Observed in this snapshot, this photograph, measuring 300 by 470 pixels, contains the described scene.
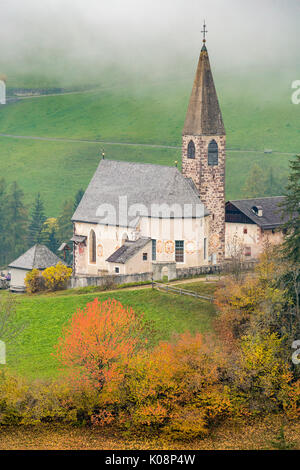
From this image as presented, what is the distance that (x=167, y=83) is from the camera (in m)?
197

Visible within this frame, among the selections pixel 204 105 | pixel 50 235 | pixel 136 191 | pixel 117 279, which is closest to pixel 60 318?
pixel 117 279

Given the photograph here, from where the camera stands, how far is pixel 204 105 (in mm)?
81688

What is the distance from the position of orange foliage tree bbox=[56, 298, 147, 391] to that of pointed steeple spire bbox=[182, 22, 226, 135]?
2688 centimetres

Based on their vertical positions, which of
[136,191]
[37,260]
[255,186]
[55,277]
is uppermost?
[255,186]

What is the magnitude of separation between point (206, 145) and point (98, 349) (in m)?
30.3

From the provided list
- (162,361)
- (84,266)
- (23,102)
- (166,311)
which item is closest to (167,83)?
(23,102)

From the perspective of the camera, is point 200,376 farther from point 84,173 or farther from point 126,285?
point 84,173

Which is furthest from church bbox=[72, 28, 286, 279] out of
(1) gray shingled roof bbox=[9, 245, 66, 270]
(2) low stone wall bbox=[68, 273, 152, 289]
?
(1) gray shingled roof bbox=[9, 245, 66, 270]

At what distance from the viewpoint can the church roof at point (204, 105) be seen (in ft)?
268

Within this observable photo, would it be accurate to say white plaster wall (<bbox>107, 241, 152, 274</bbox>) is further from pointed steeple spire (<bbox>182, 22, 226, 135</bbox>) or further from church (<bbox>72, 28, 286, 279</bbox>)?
pointed steeple spire (<bbox>182, 22, 226, 135</bbox>)

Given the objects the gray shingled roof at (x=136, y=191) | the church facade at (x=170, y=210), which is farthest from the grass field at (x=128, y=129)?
the church facade at (x=170, y=210)

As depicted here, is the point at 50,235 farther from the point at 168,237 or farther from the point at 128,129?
the point at 128,129

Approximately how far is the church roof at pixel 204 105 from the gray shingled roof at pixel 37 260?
59.7 ft

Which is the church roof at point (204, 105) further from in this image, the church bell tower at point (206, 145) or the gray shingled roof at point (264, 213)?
the gray shingled roof at point (264, 213)
